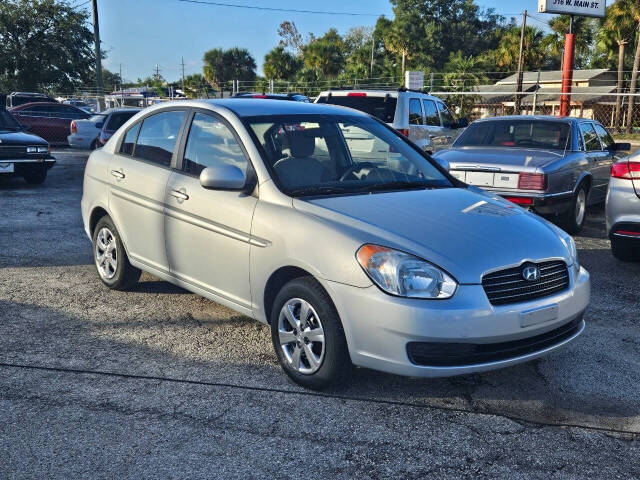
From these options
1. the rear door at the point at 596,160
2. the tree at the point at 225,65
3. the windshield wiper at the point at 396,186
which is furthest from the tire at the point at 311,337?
the tree at the point at 225,65

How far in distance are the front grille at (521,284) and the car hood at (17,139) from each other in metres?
10.7

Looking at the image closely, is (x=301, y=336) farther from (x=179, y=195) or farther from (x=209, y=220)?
(x=179, y=195)

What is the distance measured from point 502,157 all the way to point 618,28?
3884cm

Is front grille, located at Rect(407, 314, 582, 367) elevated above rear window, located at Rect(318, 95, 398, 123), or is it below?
below

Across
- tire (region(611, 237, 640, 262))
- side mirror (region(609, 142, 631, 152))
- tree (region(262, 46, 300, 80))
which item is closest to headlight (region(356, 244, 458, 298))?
tire (region(611, 237, 640, 262))

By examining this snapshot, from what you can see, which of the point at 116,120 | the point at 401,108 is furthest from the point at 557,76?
the point at 401,108

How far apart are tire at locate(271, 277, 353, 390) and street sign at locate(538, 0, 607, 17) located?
20688 millimetres

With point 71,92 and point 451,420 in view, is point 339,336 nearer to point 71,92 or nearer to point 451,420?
point 451,420

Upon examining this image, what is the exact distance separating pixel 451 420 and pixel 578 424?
25.9 inches

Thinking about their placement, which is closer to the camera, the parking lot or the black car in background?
the parking lot

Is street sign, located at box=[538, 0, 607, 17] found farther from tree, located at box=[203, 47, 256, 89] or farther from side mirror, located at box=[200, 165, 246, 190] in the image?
tree, located at box=[203, 47, 256, 89]

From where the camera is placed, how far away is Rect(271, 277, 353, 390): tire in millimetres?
3611

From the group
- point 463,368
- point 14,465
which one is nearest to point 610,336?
point 463,368

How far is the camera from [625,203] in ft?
20.9
